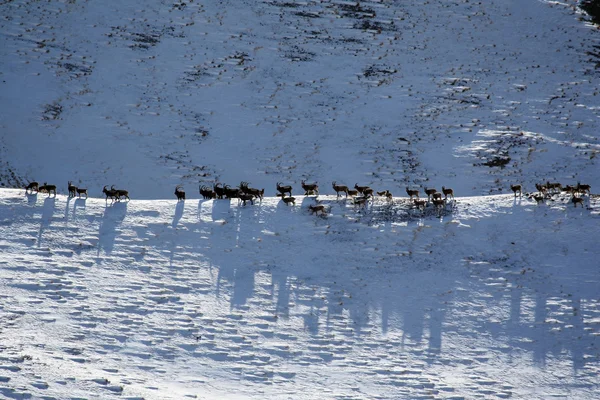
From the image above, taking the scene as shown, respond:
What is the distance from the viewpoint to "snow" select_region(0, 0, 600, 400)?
19.6m

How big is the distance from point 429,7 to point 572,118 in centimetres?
1502

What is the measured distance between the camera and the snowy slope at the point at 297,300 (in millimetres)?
18766

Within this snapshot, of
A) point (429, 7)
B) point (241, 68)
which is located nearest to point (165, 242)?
point (241, 68)

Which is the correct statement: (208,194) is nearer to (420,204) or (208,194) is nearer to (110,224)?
(110,224)

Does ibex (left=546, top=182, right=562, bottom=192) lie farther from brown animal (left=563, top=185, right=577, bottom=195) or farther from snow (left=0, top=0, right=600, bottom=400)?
snow (left=0, top=0, right=600, bottom=400)

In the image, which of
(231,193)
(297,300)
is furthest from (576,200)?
(231,193)

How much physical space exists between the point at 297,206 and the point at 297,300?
5.47 m

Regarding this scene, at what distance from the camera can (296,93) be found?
41094 millimetres

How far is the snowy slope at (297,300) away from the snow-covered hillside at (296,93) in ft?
27.0

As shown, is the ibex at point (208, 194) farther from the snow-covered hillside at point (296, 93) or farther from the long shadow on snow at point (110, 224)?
the snow-covered hillside at point (296, 93)

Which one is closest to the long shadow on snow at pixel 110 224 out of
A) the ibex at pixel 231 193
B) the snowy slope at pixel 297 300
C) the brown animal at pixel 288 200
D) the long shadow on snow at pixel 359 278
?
the snowy slope at pixel 297 300

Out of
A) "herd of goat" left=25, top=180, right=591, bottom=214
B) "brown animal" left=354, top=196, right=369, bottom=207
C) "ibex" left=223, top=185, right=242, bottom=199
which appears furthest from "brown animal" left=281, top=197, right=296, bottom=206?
"brown animal" left=354, top=196, right=369, bottom=207

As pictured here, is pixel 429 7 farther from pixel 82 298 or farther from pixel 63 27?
pixel 82 298

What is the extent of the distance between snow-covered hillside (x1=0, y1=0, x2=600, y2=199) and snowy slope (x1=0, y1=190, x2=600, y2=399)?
27.0 feet
